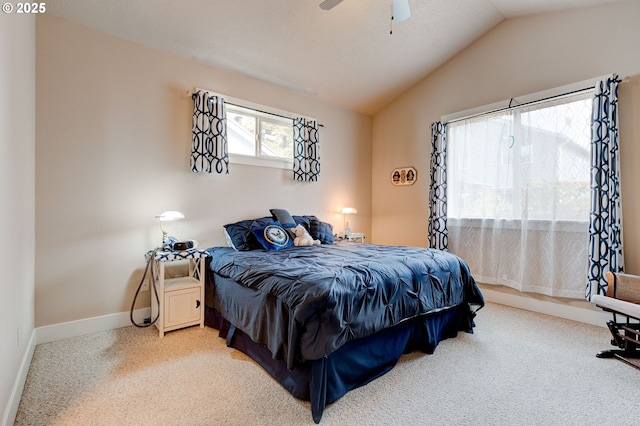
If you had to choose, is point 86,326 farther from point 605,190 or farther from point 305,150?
point 605,190

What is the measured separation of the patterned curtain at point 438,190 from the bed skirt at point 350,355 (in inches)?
60.9

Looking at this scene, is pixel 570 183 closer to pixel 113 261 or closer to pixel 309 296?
pixel 309 296

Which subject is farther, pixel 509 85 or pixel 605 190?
pixel 509 85

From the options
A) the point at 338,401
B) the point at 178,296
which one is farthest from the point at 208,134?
the point at 338,401


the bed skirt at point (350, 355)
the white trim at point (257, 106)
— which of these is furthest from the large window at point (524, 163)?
the white trim at point (257, 106)

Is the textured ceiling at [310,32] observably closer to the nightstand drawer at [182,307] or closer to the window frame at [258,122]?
Result: the window frame at [258,122]

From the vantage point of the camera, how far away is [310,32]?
10.7 feet

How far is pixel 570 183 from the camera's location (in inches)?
124

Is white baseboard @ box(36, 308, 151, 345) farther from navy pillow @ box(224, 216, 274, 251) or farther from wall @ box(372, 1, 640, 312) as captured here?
wall @ box(372, 1, 640, 312)

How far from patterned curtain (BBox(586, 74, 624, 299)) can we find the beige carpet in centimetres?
72

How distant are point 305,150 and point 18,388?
11.4 ft

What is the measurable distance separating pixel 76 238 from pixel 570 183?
16.0ft

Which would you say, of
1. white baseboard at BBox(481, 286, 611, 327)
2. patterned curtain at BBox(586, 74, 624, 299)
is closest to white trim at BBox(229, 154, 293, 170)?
white baseboard at BBox(481, 286, 611, 327)

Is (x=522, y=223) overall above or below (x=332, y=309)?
above
